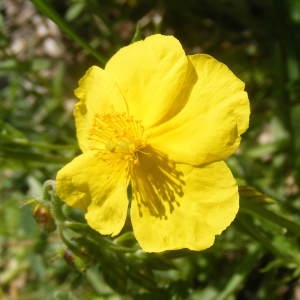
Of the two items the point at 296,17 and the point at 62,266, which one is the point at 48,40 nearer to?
the point at 62,266

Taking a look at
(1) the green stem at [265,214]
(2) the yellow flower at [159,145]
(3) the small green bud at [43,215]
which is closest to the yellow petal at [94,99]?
(2) the yellow flower at [159,145]

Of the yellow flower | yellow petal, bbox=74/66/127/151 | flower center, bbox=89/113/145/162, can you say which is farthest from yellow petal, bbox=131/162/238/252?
yellow petal, bbox=74/66/127/151

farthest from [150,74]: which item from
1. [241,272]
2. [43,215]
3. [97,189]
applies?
[241,272]

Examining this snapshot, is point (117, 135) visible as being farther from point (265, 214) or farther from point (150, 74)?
point (265, 214)

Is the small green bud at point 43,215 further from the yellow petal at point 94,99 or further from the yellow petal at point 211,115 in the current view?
the yellow petal at point 211,115

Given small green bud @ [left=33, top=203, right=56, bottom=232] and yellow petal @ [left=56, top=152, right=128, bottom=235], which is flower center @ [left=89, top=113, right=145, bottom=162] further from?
small green bud @ [left=33, top=203, right=56, bottom=232]

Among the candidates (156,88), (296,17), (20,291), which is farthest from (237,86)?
(20,291)
